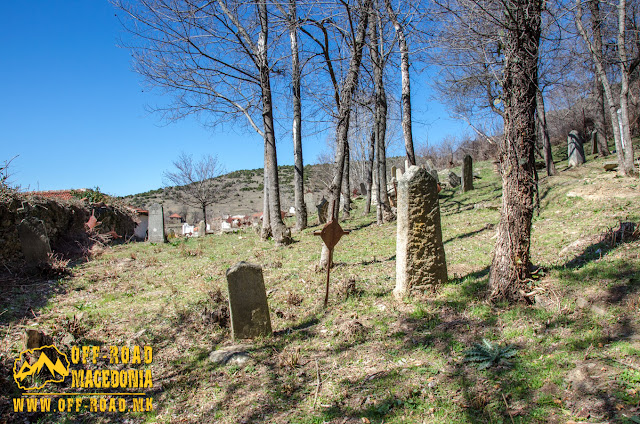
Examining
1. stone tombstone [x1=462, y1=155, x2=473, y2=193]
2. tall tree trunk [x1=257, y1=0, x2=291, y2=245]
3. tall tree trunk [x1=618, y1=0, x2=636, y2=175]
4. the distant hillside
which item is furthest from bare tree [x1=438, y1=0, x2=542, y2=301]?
the distant hillside

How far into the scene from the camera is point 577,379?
3223 mm

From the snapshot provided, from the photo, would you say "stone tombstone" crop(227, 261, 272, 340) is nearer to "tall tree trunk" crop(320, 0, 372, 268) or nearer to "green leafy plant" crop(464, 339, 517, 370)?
"green leafy plant" crop(464, 339, 517, 370)

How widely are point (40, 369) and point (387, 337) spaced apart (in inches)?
171

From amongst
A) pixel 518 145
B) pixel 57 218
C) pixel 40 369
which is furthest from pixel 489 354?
pixel 57 218

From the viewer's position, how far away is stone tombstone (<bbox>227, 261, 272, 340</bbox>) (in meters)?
5.13

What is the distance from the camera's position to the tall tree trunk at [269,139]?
36.4 ft

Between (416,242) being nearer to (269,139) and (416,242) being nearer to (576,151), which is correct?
(269,139)

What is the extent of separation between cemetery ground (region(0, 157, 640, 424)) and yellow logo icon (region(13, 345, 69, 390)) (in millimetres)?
174

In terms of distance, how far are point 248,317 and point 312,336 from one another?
954 mm

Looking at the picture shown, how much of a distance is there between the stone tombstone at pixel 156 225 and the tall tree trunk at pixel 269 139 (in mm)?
6753

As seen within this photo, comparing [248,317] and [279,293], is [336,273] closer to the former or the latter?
[279,293]

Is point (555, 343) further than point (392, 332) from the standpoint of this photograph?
No

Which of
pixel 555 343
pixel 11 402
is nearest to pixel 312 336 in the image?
pixel 555 343

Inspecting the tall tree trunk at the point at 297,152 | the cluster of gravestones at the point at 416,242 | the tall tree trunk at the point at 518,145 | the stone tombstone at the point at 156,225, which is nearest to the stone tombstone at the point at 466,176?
the tall tree trunk at the point at 297,152
